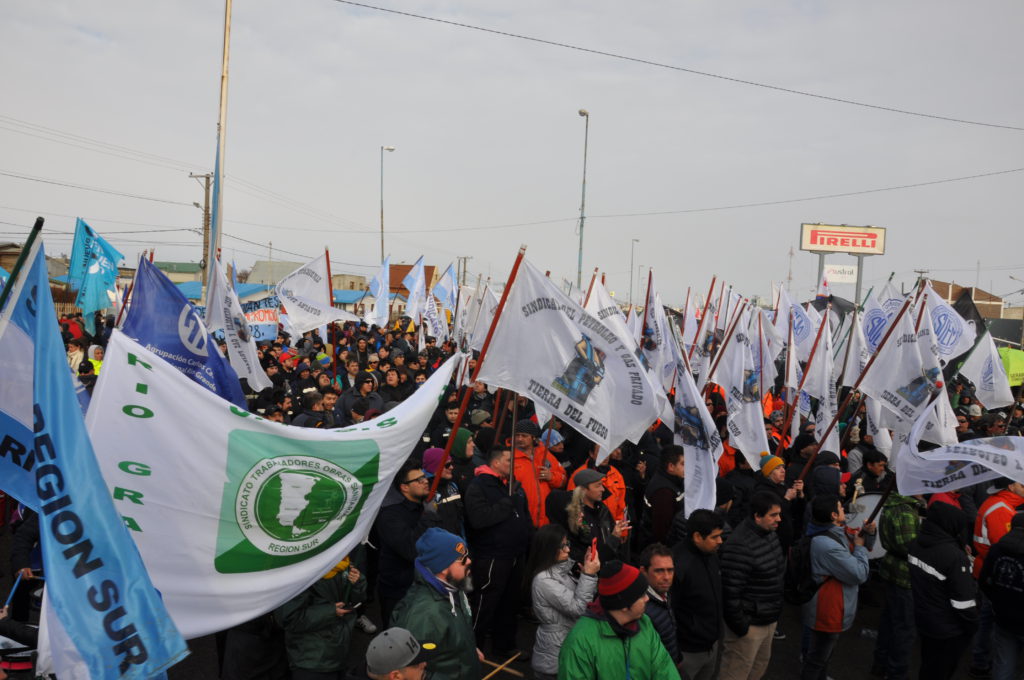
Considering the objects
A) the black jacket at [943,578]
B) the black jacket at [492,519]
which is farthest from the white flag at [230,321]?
the black jacket at [943,578]

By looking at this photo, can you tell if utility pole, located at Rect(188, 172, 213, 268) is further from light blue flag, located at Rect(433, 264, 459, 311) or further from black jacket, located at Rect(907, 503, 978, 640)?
black jacket, located at Rect(907, 503, 978, 640)

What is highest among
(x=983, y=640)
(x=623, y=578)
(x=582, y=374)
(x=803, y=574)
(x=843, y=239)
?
(x=843, y=239)

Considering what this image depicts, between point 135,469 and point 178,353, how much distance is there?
378cm

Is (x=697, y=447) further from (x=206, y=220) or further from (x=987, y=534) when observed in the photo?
(x=206, y=220)

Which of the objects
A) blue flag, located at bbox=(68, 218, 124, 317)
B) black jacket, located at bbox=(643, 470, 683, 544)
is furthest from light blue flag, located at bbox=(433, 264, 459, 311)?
black jacket, located at bbox=(643, 470, 683, 544)

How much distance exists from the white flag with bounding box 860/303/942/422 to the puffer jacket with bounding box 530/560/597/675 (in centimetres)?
530

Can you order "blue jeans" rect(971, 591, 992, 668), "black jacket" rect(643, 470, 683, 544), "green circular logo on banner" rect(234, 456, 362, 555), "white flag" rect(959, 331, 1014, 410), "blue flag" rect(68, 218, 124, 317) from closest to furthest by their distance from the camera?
"green circular logo on banner" rect(234, 456, 362, 555), "blue jeans" rect(971, 591, 992, 668), "black jacket" rect(643, 470, 683, 544), "white flag" rect(959, 331, 1014, 410), "blue flag" rect(68, 218, 124, 317)

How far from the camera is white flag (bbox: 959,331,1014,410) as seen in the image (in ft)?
41.8

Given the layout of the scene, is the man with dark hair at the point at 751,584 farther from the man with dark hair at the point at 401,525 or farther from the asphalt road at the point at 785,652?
the man with dark hair at the point at 401,525

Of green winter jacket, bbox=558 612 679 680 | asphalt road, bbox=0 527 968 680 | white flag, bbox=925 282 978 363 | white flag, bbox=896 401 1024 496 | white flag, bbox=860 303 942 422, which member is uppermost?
white flag, bbox=925 282 978 363

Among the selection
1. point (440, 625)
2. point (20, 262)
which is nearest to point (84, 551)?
point (20, 262)

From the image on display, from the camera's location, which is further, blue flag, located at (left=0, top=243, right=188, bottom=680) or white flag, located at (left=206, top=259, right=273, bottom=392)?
white flag, located at (left=206, top=259, right=273, bottom=392)

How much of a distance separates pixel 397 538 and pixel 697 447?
9.16 feet

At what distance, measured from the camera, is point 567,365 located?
5586 mm
